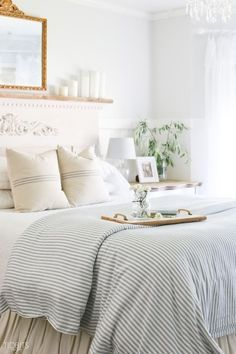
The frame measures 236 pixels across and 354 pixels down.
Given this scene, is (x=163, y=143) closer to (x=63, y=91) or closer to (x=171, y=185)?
(x=171, y=185)

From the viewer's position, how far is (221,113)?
18.5ft

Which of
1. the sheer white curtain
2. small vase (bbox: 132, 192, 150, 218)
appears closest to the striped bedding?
small vase (bbox: 132, 192, 150, 218)

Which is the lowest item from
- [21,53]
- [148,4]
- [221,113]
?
[221,113]

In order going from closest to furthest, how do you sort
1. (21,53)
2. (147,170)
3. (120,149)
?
(21,53) < (120,149) < (147,170)

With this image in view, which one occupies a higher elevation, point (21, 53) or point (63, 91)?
point (21, 53)

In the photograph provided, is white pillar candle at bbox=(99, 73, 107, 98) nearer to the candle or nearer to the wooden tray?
the candle

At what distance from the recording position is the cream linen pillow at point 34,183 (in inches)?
154

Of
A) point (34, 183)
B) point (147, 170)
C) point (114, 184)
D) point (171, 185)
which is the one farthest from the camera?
point (147, 170)

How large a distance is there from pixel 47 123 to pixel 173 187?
51.7 inches

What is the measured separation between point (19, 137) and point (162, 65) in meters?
1.93

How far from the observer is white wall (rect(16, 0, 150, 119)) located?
514 cm

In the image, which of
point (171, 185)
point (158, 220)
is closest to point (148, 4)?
point (171, 185)

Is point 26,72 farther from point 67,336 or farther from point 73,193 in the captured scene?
point 67,336

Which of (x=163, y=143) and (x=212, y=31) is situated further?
(x=163, y=143)
